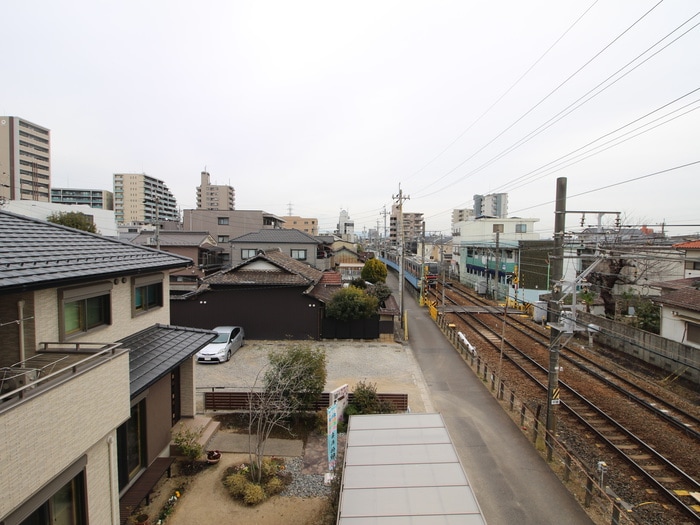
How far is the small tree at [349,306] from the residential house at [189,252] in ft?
38.8

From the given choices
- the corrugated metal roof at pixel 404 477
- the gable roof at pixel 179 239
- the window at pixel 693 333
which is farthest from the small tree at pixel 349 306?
the gable roof at pixel 179 239

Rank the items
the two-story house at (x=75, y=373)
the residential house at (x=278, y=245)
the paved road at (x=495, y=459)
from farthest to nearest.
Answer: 1. the residential house at (x=278, y=245)
2. the paved road at (x=495, y=459)
3. the two-story house at (x=75, y=373)

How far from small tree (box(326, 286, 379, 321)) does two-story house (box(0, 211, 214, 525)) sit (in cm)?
1064

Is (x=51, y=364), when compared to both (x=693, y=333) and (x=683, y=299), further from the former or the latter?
(x=683, y=299)

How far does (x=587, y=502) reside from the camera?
7.91 metres

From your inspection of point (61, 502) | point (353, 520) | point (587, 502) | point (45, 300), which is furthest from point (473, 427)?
point (45, 300)

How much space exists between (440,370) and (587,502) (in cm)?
872

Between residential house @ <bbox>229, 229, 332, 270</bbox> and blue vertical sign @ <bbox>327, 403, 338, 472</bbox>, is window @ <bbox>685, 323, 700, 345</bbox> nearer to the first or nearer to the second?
blue vertical sign @ <bbox>327, 403, 338, 472</bbox>

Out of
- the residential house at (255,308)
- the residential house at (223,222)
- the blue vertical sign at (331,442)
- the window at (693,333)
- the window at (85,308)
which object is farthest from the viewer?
the residential house at (223,222)

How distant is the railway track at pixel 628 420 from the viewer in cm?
880

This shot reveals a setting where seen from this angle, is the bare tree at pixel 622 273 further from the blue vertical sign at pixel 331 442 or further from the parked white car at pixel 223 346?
the parked white car at pixel 223 346

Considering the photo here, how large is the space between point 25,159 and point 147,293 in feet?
226

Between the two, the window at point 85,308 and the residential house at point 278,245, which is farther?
the residential house at point 278,245

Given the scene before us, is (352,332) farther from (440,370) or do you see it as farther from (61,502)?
(61,502)
